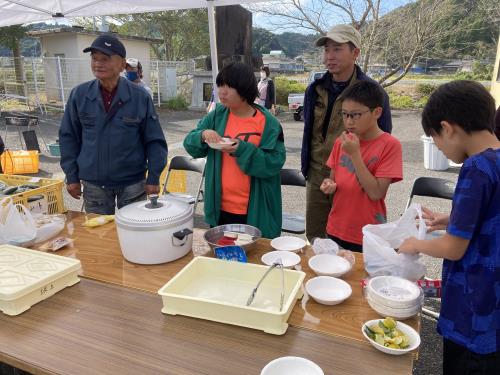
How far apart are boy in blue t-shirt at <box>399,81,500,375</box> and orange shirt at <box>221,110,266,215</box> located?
1.08 metres

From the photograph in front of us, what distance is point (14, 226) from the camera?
1875 mm

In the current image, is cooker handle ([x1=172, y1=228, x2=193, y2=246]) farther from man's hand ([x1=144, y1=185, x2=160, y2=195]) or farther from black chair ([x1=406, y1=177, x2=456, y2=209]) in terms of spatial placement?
black chair ([x1=406, y1=177, x2=456, y2=209])

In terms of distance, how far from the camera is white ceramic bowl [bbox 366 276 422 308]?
1295mm

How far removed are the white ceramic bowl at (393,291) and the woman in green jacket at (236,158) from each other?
93 centimetres

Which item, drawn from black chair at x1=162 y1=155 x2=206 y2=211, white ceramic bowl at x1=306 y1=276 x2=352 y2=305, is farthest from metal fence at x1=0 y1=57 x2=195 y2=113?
white ceramic bowl at x1=306 y1=276 x2=352 y2=305

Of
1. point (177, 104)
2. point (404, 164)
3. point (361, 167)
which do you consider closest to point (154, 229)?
point (361, 167)

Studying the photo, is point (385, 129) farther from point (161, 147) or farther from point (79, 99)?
point (79, 99)

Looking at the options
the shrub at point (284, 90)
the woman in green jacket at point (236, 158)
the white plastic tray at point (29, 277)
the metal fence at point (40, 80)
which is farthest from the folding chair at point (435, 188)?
the shrub at point (284, 90)

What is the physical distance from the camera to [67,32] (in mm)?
14773

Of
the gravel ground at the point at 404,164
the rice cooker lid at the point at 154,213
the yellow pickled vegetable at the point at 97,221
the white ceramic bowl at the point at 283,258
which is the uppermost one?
the rice cooker lid at the point at 154,213

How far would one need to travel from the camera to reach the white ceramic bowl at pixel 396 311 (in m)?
1.30

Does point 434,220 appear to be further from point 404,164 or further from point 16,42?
point 16,42

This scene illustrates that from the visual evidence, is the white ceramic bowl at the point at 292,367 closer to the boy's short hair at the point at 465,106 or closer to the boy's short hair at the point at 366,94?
the boy's short hair at the point at 465,106

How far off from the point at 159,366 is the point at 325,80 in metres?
2.15
